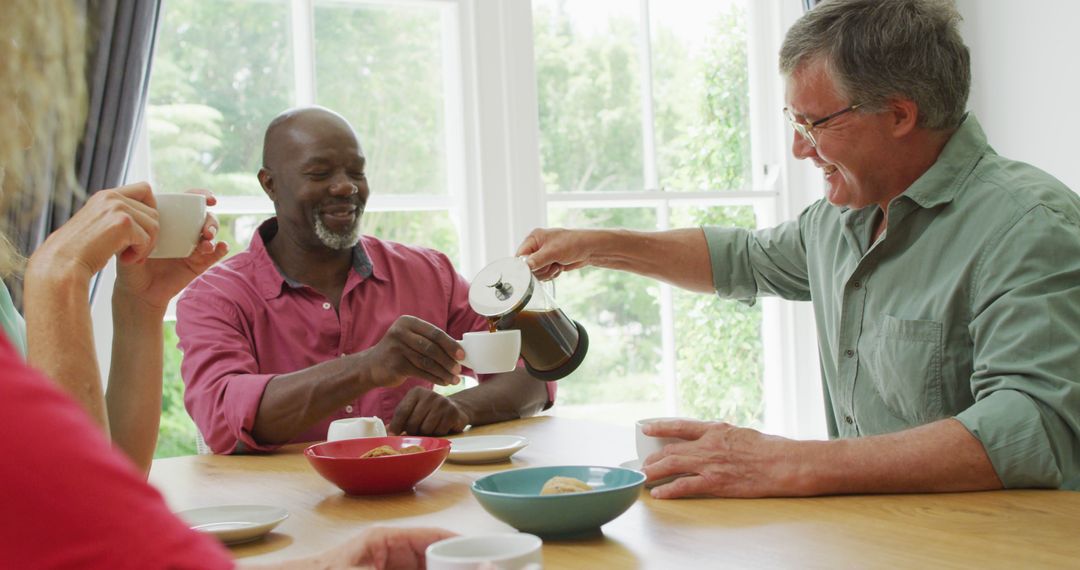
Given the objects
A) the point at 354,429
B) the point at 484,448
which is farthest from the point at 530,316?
the point at 354,429

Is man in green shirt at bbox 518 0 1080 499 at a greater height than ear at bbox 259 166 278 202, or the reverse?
ear at bbox 259 166 278 202

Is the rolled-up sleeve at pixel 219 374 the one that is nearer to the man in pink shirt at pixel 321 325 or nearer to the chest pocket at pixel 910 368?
the man in pink shirt at pixel 321 325

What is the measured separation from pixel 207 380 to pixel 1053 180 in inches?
65.4

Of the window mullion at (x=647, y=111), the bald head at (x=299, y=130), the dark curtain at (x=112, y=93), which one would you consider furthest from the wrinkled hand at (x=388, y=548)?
the window mullion at (x=647, y=111)

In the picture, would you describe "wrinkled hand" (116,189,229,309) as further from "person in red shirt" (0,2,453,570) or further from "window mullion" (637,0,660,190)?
"window mullion" (637,0,660,190)

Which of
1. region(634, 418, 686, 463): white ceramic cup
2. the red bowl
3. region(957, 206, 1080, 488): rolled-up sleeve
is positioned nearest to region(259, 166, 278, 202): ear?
the red bowl

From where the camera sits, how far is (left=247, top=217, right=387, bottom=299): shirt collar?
243 cm

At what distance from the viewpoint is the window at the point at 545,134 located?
3.24 m

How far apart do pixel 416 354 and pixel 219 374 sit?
1.68 ft

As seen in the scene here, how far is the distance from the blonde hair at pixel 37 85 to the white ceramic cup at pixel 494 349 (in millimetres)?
817

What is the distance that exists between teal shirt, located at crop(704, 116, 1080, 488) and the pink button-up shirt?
2.63 ft

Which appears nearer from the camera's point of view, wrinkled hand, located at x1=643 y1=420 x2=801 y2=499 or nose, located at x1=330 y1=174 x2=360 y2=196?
wrinkled hand, located at x1=643 y1=420 x2=801 y2=499

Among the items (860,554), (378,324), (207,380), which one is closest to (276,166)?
(378,324)

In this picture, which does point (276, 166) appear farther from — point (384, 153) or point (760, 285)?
point (760, 285)
